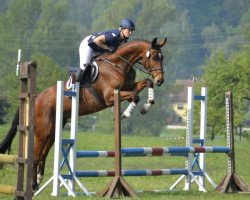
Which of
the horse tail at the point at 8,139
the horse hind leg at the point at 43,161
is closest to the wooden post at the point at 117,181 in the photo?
the horse hind leg at the point at 43,161

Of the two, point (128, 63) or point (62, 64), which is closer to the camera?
point (128, 63)

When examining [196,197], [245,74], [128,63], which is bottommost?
[196,197]

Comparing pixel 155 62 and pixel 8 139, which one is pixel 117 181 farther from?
pixel 8 139

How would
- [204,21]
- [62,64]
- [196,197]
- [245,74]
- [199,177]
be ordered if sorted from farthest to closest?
[204,21]
[62,64]
[245,74]
[199,177]
[196,197]

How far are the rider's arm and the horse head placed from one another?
0.67 m

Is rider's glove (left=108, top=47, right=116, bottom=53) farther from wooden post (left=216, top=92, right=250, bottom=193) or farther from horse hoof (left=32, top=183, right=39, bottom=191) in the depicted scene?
horse hoof (left=32, top=183, right=39, bottom=191)

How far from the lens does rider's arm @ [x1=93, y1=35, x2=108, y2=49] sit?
510 inches

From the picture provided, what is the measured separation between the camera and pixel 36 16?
110 metres

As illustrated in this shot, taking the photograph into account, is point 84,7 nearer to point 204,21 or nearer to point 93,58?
point 204,21

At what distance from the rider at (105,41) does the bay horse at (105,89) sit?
14 cm

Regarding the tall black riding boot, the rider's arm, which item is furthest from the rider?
the tall black riding boot

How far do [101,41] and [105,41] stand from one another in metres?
0.06

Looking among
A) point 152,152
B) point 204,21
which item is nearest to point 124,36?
point 152,152

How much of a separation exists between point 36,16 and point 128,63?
9826cm
